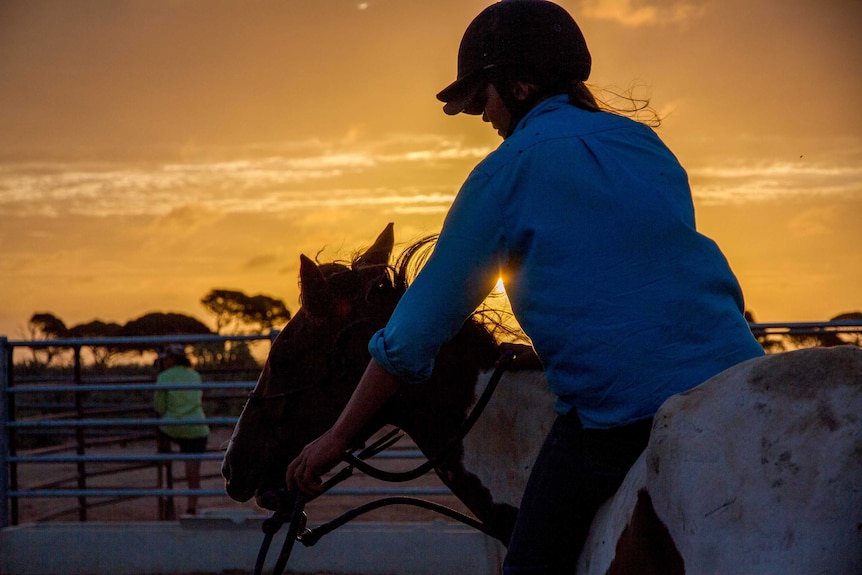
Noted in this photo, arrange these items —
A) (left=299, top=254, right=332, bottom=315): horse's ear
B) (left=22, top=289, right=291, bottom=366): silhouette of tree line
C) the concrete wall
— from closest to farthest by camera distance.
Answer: (left=299, top=254, right=332, bottom=315): horse's ear → the concrete wall → (left=22, top=289, right=291, bottom=366): silhouette of tree line

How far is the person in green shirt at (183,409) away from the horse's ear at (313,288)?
262 inches

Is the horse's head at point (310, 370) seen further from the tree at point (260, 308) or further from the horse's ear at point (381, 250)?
the tree at point (260, 308)

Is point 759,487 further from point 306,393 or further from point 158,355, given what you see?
point 158,355

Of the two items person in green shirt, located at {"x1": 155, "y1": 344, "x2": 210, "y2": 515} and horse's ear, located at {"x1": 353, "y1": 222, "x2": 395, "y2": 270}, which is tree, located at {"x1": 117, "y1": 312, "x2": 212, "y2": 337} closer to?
person in green shirt, located at {"x1": 155, "y1": 344, "x2": 210, "y2": 515}

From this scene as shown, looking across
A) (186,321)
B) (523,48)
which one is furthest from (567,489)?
(186,321)

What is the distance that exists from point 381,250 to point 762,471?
1.48m

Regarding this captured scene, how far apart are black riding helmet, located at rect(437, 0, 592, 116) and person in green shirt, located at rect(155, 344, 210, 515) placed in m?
7.38

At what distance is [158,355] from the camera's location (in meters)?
9.42

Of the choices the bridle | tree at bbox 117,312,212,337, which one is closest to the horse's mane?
the bridle

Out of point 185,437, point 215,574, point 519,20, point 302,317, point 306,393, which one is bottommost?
point 215,574

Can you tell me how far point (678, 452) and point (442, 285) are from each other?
1.69 ft

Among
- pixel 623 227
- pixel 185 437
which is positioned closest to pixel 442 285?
pixel 623 227

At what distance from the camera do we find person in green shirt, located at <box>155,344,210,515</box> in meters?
8.77

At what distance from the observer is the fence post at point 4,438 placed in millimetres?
7219
